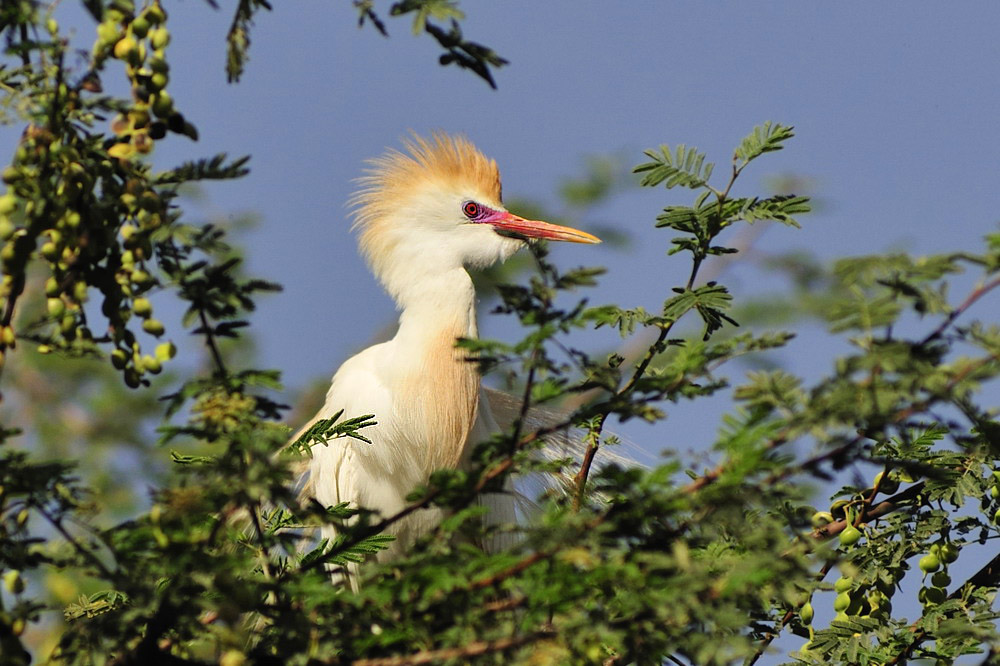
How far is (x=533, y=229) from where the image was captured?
408 cm

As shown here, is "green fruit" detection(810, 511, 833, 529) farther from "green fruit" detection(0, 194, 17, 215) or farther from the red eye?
the red eye

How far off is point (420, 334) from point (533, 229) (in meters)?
0.62

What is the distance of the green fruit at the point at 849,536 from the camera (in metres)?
2.33

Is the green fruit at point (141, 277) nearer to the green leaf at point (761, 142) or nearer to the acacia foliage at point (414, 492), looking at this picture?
the acacia foliage at point (414, 492)

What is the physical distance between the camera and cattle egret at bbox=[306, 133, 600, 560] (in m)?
3.64

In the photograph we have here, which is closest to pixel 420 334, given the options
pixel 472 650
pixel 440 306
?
pixel 440 306

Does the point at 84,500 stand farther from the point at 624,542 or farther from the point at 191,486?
the point at 624,542

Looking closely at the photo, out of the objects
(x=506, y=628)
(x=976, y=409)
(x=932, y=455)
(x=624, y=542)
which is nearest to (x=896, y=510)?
(x=932, y=455)

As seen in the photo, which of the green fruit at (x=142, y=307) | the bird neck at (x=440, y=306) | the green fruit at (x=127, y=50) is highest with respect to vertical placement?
the bird neck at (x=440, y=306)

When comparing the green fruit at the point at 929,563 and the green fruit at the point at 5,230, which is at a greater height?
the green fruit at the point at 5,230

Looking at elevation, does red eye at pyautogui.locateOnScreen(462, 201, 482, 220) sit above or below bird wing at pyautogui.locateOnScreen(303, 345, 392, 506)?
above

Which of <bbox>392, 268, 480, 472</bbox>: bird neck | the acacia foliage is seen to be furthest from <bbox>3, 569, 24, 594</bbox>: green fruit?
<bbox>392, 268, 480, 472</bbox>: bird neck

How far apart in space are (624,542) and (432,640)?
0.31 meters

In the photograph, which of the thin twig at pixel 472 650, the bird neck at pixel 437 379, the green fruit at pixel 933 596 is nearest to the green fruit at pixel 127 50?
the thin twig at pixel 472 650
